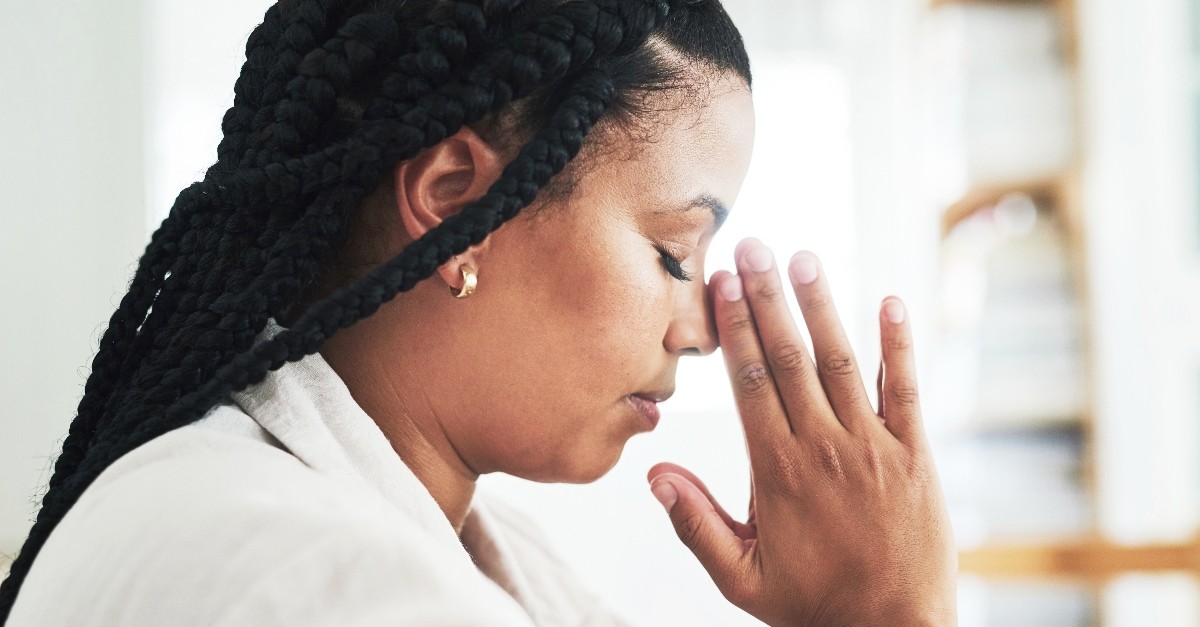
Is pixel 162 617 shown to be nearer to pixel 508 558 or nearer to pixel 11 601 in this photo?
pixel 11 601

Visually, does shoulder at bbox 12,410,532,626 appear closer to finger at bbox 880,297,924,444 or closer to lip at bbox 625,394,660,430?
lip at bbox 625,394,660,430

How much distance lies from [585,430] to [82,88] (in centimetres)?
84

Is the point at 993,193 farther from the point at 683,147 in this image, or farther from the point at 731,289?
the point at 683,147

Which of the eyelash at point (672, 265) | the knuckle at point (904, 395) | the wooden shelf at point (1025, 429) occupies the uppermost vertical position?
the wooden shelf at point (1025, 429)

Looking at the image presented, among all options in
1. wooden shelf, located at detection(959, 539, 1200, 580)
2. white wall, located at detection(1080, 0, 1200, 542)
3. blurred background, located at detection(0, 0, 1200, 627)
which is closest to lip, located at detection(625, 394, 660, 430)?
blurred background, located at detection(0, 0, 1200, 627)

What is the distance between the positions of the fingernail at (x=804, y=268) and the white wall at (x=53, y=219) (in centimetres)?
84

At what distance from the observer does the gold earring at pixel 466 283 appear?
81 cm

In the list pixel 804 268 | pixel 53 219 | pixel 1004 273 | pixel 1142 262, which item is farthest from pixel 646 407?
pixel 1142 262

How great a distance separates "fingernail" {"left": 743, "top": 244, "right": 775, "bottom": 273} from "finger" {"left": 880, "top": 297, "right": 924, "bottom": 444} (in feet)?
0.41

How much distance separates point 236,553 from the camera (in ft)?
1.87

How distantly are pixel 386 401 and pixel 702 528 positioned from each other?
1.17 ft

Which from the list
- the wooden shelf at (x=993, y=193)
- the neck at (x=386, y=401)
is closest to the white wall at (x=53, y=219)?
the neck at (x=386, y=401)

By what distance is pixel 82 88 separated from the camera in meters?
1.29

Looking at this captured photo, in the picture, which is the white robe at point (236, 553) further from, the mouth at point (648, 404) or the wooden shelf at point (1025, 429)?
the wooden shelf at point (1025, 429)
